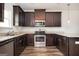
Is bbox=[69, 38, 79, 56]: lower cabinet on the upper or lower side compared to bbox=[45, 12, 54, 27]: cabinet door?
lower

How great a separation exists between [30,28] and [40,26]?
2.64ft

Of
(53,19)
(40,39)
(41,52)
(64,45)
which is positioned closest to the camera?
(64,45)

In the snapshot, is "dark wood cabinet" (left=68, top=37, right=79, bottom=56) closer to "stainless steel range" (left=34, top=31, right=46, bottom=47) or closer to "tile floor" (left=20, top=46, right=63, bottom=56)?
"tile floor" (left=20, top=46, right=63, bottom=56)

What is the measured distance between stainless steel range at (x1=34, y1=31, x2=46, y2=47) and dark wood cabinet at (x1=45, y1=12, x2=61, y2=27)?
801 millimetres

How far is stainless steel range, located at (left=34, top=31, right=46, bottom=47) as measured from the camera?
9570 millimetres

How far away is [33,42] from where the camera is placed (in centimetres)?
980

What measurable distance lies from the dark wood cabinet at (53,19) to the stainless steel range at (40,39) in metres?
0.80

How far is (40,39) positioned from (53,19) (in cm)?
166

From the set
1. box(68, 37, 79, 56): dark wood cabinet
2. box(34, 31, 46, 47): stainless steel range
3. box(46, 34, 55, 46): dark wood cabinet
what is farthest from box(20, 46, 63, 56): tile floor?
box(46, 34, 55, 46): dark wood cabinet

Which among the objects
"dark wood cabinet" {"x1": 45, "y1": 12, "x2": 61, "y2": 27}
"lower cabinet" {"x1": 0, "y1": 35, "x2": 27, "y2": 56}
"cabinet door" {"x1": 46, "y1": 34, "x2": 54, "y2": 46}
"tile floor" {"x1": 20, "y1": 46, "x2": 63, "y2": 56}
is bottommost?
"tile floor" {"x1": 20, "y1": 46, "x2": 63, "y2": 56}

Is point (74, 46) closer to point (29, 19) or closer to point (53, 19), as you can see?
point (53, 19)

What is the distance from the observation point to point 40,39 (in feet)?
31.9

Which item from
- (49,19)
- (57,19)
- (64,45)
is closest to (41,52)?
(64,45)

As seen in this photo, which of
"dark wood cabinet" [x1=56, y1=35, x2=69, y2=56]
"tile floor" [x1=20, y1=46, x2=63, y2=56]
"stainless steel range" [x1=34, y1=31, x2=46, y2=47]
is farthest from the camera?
"stainless steel range" [x1=34, y1=31, x2=46, y2=47]
